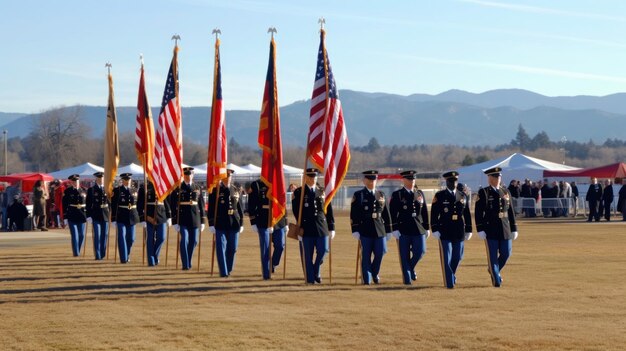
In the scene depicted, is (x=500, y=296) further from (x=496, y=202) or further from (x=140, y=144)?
(x=140, y=144)

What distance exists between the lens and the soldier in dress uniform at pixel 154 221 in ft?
67.6

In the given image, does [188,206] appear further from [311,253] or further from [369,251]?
[369,251]

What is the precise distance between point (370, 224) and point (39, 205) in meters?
22.7

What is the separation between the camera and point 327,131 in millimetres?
17016

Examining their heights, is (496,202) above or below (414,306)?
above

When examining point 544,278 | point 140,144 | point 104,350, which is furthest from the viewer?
point 140,144

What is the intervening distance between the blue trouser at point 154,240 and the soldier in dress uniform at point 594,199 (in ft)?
76.4

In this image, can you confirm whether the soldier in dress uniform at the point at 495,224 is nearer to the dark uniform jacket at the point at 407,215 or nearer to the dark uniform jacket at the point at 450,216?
the dark uniform jacket at the point at 450,216

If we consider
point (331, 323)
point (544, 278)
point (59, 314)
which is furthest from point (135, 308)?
point (544, 278)

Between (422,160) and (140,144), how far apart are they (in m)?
137

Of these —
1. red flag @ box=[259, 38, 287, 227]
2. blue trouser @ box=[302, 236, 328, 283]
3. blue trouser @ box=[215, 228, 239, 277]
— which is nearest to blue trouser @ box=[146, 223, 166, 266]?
blue trouser @ box=[215, 228, 239, 277]

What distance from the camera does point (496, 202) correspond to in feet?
52.0

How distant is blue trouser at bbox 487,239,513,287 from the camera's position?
1559 cm

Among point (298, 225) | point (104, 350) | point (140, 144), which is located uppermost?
point (140, 144)
